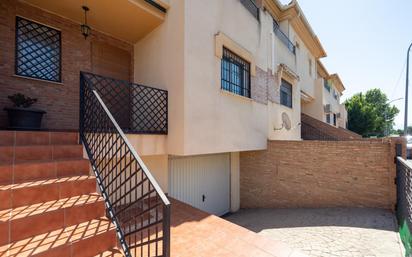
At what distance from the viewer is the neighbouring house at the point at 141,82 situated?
4035 millimetres

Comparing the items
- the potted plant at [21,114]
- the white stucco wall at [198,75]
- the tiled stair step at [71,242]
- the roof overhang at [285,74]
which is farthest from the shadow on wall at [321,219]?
the potted plant at [21,114]

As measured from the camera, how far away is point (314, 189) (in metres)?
7.68

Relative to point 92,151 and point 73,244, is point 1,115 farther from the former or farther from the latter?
point 73,244

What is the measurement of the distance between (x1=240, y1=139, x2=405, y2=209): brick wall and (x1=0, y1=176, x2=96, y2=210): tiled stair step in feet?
22.6

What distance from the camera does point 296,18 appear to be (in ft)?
39.5

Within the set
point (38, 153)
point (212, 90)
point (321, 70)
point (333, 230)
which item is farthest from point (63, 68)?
point (321, 70)

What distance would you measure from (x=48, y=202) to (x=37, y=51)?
4.42m

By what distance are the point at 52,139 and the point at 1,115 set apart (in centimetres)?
218

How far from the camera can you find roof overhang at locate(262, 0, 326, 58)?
35.4ft

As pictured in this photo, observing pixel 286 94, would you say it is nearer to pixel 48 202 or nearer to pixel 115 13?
pixel 115 13

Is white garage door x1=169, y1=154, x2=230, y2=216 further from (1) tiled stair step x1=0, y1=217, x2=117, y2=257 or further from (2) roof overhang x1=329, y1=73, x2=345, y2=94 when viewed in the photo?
(2) roof overhang x1=329, y1=73, x2=345, y2=94

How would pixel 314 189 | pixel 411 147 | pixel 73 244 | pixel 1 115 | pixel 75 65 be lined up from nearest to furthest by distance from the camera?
pixel 73 244, pixel 1 115, pixel 75 65, pixel 314 189, pixel 411 147

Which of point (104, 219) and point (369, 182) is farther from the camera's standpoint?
point (369, 182)

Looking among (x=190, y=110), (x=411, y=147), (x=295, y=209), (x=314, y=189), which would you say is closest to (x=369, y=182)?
(x=314, y=189)
